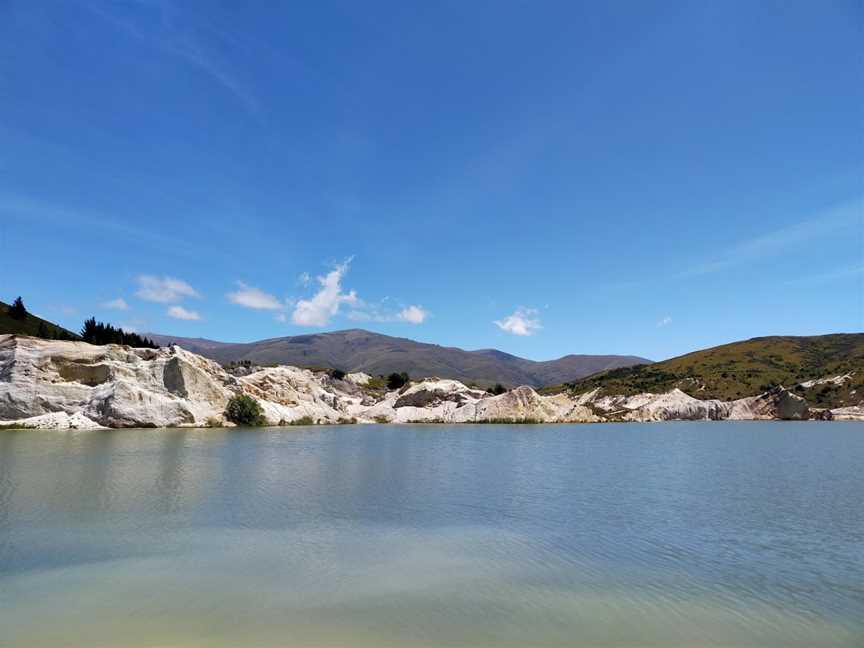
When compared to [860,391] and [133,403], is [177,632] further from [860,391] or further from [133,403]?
[860,391]

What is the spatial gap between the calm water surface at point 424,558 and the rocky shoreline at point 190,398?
3179 cm

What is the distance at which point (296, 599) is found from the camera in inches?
448

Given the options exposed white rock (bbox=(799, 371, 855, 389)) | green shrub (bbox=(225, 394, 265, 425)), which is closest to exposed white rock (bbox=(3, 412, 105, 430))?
green shrub (bbox=(225, 394, 265, 425))

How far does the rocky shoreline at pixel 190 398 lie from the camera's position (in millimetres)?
57156

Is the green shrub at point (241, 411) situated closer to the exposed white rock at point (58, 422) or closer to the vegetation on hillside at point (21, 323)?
the exposed white rock at point (58, 422)

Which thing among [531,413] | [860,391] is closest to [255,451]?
[531,413]

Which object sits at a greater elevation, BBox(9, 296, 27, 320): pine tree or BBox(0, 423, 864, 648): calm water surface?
BBox(9, 296, 27, 320): pine tree

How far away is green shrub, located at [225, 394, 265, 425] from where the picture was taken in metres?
68.9

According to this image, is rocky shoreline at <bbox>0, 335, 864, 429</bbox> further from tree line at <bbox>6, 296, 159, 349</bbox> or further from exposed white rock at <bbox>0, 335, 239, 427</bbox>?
tree line at <bbox>6, 296, 159, 349</bbox>

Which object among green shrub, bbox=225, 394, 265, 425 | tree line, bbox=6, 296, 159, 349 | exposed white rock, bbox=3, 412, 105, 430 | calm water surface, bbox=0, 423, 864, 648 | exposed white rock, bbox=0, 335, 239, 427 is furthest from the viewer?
tree line, bbox=6, 296, 159, 349

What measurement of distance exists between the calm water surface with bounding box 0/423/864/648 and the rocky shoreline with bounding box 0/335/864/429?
3179 centimetres

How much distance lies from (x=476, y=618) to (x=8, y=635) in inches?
313

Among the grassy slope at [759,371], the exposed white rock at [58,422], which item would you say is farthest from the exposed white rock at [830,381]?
the exposed white rock at [58,422]

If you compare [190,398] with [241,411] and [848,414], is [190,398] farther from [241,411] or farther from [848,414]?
[848,414]
